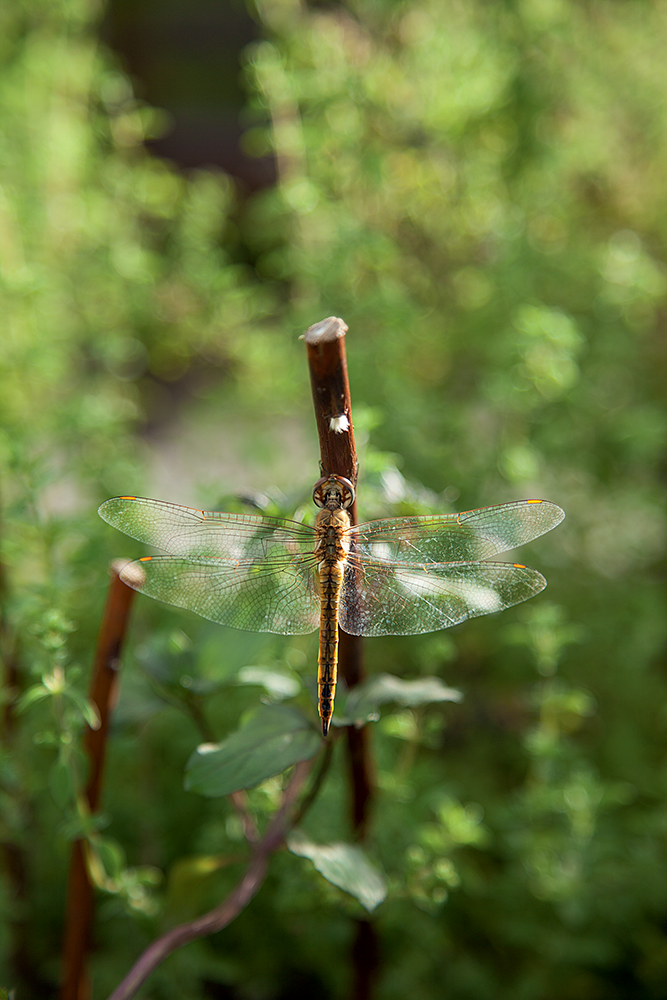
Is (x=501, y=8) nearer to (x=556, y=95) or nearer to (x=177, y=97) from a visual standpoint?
(x=556, y=95)

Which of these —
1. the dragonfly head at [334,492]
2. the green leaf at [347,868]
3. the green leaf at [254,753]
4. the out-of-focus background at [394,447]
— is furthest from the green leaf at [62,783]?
the dragonfly head at [334,492]

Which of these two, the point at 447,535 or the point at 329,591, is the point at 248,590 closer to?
the point at 329,591

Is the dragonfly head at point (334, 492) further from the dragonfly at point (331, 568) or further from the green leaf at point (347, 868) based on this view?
the green leaf at point (347, 868)

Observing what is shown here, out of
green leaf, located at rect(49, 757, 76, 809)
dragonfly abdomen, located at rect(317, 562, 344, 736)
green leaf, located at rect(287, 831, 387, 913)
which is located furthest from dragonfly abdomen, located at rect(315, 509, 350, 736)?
green leaf, located at rect(49, 757, 76, 809)

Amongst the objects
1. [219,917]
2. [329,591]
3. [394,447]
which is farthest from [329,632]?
[394,447]

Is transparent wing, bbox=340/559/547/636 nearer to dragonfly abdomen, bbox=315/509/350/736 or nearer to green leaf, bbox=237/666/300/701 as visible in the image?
dragonfly abdomen, bbox=315/509/350/736
